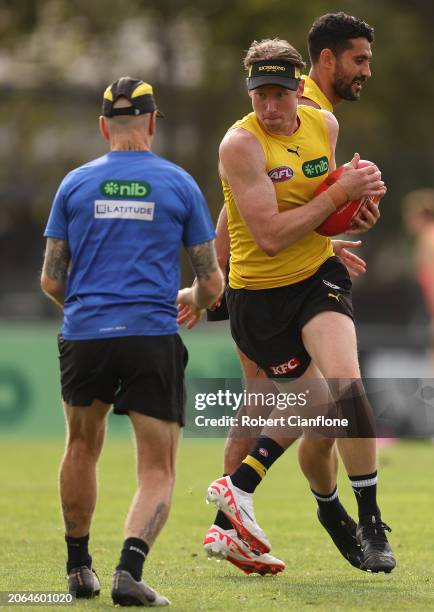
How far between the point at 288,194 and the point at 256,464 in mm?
1414

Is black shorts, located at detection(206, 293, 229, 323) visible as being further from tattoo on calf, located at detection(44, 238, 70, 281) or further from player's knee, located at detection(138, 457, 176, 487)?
player's knee, located at detection(138, 457, 176, 487)

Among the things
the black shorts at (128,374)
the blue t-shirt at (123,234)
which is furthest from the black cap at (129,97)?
the black shorts at (128,374)

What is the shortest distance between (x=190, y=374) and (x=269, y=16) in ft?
39.8

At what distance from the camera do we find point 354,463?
7.82 metres

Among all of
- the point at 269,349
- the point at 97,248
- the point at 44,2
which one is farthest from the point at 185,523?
the point at 44,2

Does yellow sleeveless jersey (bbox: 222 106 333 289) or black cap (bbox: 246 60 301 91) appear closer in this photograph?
black cap (bbox: 246 60 301 91)

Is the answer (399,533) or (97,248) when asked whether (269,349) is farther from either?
(399,533)

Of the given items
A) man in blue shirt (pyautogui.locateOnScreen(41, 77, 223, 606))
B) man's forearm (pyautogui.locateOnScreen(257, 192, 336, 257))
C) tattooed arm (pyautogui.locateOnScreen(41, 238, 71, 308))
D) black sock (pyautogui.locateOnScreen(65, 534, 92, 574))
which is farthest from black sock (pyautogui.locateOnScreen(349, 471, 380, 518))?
tattooed arm (pyautogui.locateOnScreen(41, 238, 71, 308))

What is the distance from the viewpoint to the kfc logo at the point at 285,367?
805 centimetres

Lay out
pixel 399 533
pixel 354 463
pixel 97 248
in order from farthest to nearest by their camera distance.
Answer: pixel 399 533 → pixel 354 463 → pixel 97 248

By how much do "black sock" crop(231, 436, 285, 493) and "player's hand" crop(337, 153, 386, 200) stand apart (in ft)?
4.50

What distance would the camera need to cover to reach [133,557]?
258 inches

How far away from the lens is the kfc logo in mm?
8055

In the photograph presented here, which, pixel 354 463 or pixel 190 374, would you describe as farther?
pixel 190 374
